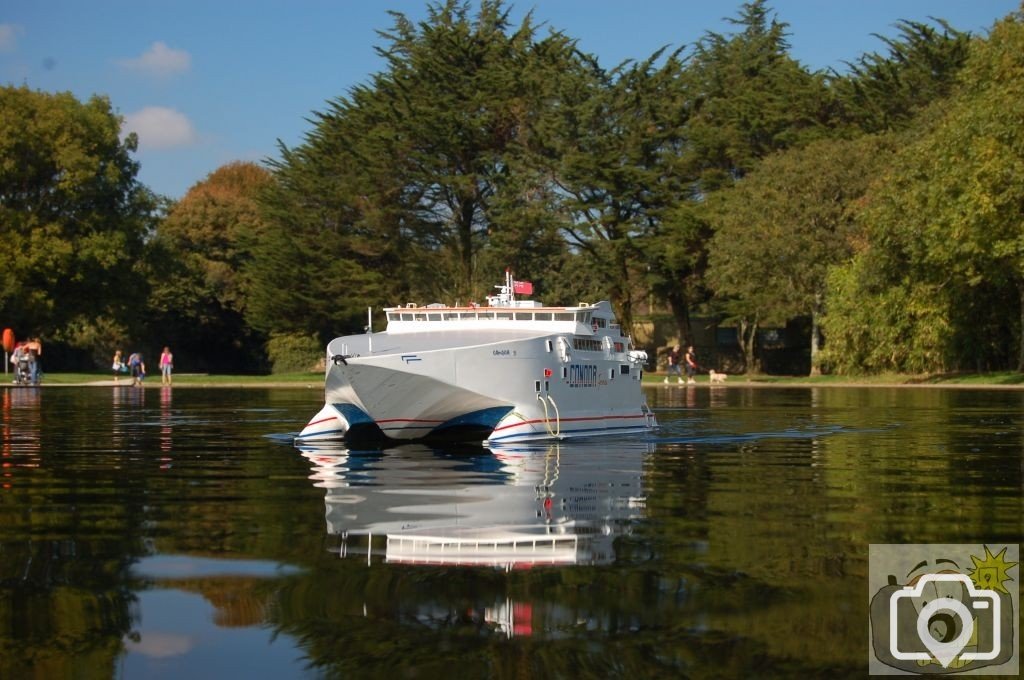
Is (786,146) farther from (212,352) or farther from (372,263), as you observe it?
(212,352)

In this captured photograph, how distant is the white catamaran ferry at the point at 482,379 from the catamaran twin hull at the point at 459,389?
0.07 ft

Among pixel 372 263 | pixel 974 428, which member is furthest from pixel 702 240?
pixel 974 428

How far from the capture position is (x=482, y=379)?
28.3 m

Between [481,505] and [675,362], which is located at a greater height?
[675,362]

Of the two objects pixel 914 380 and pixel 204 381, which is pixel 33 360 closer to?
pixel 204 381

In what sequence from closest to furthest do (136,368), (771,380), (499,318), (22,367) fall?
(499,318) < (22,367) < (136,368) < (771,380)

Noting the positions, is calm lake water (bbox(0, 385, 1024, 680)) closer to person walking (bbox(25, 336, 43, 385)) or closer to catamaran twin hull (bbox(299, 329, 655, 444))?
catamaran twin hull (bbox(299, 329, 655, 444))

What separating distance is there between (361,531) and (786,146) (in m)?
77.6

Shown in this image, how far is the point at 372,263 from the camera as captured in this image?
96.9 m

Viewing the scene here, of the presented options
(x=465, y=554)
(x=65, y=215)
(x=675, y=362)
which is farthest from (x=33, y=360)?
(x=465, y=554)

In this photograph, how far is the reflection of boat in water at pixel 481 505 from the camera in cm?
1285

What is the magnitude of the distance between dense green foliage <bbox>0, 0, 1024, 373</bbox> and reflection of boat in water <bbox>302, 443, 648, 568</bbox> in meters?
46.9

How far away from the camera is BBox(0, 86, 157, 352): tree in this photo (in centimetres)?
8231

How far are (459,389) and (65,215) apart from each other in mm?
64996
